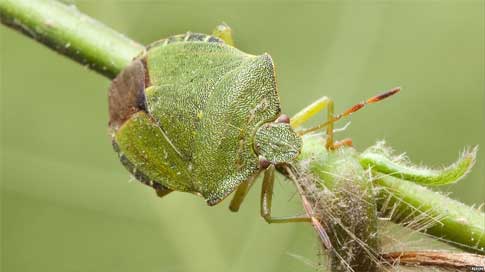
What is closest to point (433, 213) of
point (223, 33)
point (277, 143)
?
point (277, 143)

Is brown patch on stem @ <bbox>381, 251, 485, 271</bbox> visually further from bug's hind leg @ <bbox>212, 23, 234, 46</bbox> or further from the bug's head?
bug's hind leg @ <bbox>212, 23, 234, 46</bbox>

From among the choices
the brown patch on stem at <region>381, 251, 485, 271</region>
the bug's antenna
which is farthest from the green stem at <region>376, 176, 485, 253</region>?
the bug's antenna

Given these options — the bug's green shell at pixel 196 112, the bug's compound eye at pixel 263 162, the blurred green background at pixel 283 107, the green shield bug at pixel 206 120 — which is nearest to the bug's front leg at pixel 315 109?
the green shield bug at pixel 206 120

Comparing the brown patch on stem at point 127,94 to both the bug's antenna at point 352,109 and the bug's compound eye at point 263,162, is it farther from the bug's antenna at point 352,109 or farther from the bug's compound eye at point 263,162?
the bug's antenna at point 352,109

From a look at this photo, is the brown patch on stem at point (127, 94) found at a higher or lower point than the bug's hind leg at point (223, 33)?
lower

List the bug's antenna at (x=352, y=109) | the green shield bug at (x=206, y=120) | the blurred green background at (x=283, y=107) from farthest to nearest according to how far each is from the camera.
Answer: the blurred green background at (x=283, y=107) < the green shield bug at (x=206, y=120) < the bug's antenna at (x=352, y=109)
